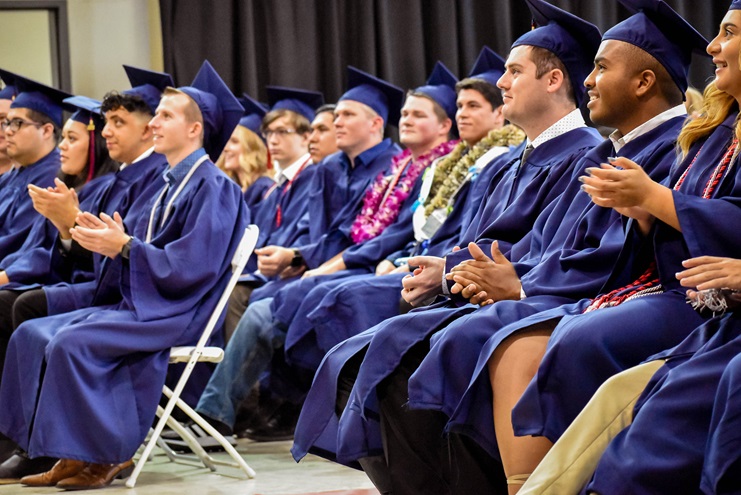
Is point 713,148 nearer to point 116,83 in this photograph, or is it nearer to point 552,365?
point 552,365

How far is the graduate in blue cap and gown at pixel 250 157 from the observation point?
8.02 metres

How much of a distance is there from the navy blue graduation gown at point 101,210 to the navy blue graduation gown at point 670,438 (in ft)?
11.7

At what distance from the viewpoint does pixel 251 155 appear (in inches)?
323

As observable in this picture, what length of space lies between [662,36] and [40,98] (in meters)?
4.22

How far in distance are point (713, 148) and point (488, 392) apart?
86cm

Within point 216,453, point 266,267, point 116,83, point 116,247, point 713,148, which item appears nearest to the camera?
point 713,148

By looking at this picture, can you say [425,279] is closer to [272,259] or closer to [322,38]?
[272,259]

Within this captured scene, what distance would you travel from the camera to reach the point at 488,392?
10.6ft


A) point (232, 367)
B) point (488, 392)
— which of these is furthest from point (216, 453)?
point (488, 392)

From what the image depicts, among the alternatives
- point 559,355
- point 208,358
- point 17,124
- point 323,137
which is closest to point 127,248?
point 208,358

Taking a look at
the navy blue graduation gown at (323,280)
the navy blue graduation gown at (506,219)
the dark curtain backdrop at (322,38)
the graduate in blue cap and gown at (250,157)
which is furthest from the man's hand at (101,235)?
the dark curtain backdrop at (322,38)

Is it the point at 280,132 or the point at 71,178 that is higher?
the point at 280,132

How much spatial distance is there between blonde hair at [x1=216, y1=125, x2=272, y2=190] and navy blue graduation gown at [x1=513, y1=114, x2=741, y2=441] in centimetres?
528

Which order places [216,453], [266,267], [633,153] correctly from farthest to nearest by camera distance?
[266,267]
[216,453]
[633,153]
